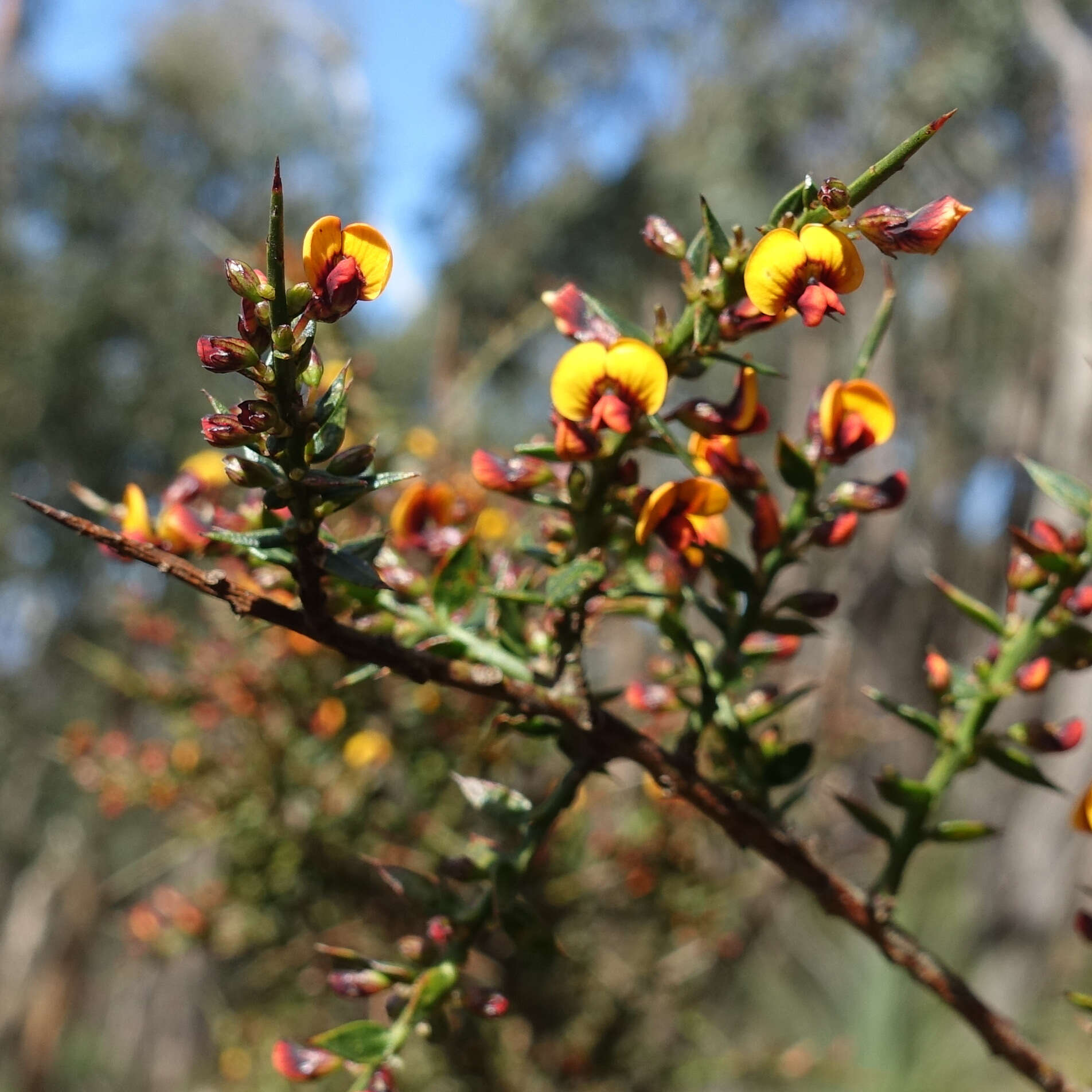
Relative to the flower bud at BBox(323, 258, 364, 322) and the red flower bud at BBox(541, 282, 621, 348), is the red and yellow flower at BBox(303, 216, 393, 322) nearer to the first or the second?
the flower bud at BBox(323, 258, 364, 322)

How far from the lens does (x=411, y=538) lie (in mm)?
547

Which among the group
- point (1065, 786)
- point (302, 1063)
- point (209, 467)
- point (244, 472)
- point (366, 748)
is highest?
point (244, 472)

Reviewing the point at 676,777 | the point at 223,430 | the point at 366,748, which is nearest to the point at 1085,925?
the point at 676,777

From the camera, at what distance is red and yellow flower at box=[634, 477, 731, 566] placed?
0.40m

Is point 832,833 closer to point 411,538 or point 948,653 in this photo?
point 411,538

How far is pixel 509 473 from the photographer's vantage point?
436 millimetres

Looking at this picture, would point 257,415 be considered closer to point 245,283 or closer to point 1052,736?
point 245,283

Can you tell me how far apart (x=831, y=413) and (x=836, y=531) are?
0.06 meters

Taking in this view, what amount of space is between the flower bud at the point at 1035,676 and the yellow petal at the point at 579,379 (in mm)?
241

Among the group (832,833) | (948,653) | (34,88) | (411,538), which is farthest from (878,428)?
(34,88)

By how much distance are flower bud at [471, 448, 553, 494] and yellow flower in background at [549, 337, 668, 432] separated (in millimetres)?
49

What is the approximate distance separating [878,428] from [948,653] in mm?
5619

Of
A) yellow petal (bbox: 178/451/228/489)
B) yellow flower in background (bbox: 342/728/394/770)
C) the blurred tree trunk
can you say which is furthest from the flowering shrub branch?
the blurred tree trunk

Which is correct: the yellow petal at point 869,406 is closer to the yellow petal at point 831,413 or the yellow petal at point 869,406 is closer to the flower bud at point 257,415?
the yellow petal at point 831,413
